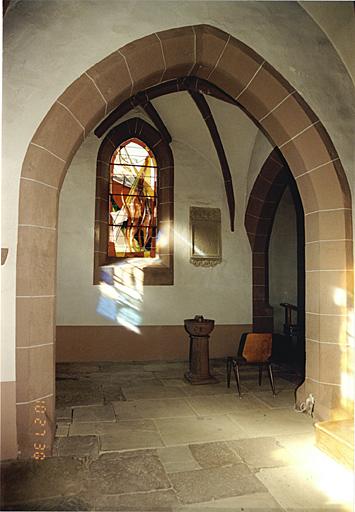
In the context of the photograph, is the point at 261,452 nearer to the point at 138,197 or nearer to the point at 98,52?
the point at 98,52

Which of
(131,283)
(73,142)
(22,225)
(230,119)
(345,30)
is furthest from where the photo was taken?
(131,283)

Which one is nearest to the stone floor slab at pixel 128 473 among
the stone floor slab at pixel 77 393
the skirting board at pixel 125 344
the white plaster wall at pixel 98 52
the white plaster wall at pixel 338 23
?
the white plaster wall at pixel 98 52

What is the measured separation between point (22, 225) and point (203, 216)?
446cm

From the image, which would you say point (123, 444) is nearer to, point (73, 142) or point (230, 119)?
point (73, 142)

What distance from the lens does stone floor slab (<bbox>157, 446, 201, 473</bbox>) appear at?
9.53 ft

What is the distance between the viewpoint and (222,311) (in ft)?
23.9

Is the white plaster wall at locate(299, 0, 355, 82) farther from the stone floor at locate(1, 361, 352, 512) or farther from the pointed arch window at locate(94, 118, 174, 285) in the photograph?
the pointed arch window at locate(94, 118, 174, 285)

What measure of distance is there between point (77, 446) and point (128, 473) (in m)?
0.64

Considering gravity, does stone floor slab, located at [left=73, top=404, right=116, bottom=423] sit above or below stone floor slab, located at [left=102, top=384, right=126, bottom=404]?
above

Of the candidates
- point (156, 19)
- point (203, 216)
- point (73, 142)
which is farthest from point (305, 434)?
point (203, 216)

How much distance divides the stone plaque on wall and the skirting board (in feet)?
3.92

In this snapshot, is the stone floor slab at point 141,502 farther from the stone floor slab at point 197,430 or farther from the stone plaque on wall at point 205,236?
the stone plaque on wall at point 205,236

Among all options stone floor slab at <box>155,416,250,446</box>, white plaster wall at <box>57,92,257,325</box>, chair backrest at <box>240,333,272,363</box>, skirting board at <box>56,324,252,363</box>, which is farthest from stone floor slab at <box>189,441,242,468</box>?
white plaster wall at <box>57,92,257,325</box>

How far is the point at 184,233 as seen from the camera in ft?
23.5
